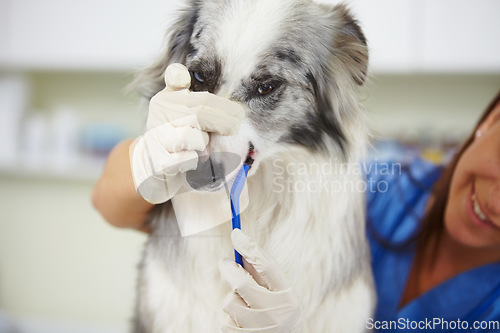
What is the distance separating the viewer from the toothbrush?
499 mm

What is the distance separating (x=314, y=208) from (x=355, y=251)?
0.10m

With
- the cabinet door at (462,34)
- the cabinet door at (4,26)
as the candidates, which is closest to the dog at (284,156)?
the cabinet door at (462,34)

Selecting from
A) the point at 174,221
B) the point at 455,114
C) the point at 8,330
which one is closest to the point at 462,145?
the point at 455,114

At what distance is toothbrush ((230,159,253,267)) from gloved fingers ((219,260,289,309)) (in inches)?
0.5

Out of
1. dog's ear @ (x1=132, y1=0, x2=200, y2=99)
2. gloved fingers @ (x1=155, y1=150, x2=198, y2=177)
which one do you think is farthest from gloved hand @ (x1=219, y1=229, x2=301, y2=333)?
dog's ear @ (x1=132, y1=0, x2=200, y2=99)

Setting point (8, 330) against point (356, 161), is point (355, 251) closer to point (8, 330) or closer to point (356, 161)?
point (356, 161)

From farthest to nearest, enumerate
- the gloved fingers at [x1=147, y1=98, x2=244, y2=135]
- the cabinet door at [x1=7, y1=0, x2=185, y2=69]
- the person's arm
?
the cabinet door at [x1=7, y1=0, x2=185, y2=69], the person's arm, the gloved fingers at [x1=147, y1=98, x2=244, y2=135]

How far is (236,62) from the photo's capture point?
48 cm

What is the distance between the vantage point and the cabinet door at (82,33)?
67 cm

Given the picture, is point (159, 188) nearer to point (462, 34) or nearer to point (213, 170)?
point (213, 170)

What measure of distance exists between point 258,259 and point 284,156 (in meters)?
0.14

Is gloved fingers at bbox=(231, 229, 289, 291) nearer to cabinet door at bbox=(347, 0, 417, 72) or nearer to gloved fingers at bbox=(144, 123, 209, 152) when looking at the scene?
gloved fingers at bbox=(144, 123, 209, 152)

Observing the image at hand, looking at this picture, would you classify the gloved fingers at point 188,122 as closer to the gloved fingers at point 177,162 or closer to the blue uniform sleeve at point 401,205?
the gloved fingers at point 177,162

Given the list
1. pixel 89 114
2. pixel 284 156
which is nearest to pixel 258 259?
pixel 284 156
